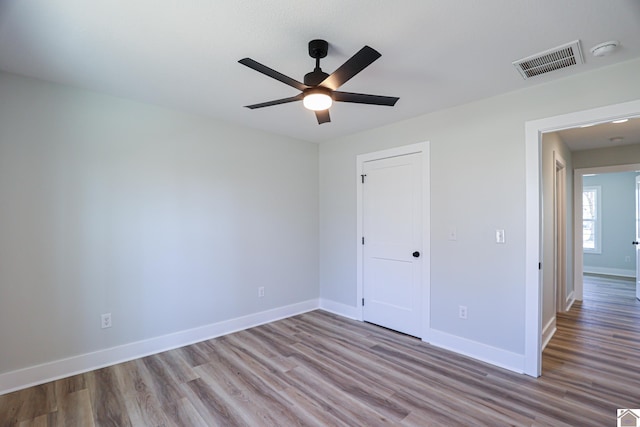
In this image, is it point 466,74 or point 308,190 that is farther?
point 308,190

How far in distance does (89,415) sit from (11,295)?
45.0 inches

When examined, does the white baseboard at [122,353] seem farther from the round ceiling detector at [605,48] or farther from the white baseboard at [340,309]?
the round ceiling detector at [605,48]

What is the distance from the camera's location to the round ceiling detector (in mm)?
1904

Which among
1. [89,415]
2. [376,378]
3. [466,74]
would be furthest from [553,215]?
[89,415]

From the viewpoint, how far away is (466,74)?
2355mm

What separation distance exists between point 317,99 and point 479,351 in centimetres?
273

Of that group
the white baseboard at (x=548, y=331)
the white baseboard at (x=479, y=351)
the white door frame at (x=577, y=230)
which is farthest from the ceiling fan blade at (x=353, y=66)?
the white door frame at (x=577, y=230)

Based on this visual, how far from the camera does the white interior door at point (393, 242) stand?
339 cm

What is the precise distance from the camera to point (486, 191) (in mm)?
2842

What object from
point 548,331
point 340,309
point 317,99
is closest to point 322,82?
point 317,99

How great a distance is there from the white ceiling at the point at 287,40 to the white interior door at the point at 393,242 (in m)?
1.06

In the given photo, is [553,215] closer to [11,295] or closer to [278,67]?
[278,67]

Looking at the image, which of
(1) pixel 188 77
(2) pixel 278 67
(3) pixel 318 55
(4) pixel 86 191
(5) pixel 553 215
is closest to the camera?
(3) pixel 318 55

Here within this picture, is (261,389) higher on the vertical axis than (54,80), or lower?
lower
